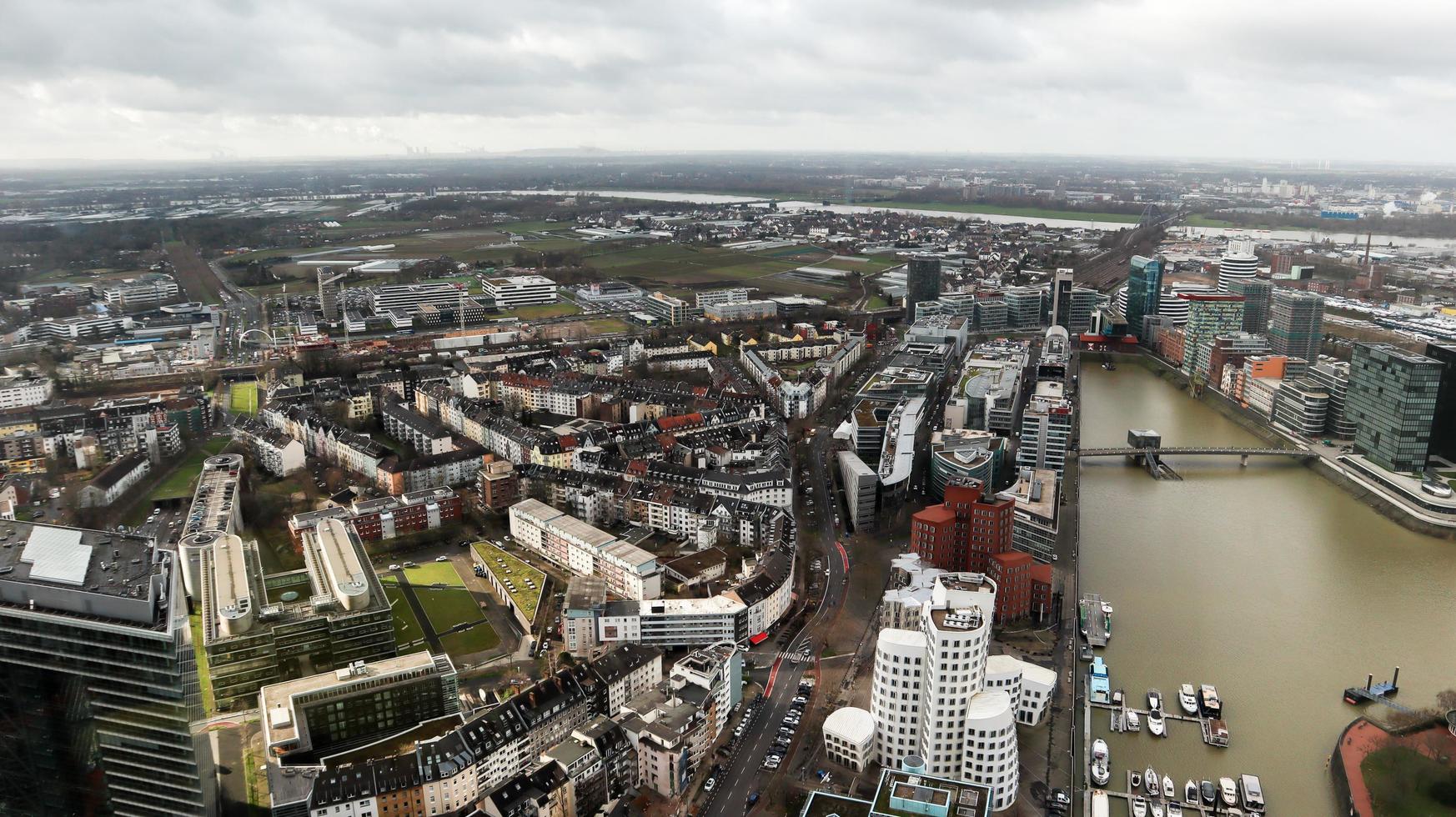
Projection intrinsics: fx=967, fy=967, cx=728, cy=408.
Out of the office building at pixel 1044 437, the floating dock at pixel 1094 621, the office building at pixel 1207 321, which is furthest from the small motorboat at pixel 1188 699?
the office building at pixel 1207 321

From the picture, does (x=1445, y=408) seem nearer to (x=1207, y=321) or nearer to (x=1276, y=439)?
(x=1276, y=439)

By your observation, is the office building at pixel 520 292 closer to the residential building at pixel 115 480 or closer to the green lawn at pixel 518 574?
the residential building at pixel 115 480

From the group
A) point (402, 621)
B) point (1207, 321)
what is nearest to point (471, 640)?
point (402, 621)

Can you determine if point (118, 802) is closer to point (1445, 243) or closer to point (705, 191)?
point (1445, 243)

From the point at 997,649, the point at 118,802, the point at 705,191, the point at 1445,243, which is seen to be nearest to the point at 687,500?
the point at 997,649

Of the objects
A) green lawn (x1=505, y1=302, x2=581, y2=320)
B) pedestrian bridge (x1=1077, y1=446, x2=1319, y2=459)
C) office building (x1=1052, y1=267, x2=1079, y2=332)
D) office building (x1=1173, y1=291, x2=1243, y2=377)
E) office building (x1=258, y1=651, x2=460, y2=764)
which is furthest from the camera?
green lawn (x1=505, y1=302, x2=581, y2=320)

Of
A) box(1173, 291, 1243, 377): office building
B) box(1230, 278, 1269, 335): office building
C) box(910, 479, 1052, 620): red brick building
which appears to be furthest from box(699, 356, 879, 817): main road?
box(1230, 278, 1269, 335): office building

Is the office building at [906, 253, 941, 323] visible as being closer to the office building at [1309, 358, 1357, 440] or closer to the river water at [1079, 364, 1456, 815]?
the office building at [1309, 358, 1357, 440]
